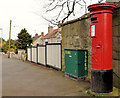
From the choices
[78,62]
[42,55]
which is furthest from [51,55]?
A: [78,62]

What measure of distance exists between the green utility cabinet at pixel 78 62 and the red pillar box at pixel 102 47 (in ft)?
5.15

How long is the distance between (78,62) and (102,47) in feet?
5.98

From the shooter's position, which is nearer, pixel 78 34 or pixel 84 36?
pixel 84 36

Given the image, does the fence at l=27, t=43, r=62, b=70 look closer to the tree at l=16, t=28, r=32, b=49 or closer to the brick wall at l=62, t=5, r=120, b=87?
the brick wall at l=62, t=5, r=120, b=87

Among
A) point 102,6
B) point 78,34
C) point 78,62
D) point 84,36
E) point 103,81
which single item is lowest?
point 103,81

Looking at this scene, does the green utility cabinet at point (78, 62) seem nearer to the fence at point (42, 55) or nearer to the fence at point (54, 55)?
the fence at point (54, 55)

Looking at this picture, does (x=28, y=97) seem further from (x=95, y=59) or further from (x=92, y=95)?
(x=95, y=59)

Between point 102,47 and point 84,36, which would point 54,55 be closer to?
point 84,36

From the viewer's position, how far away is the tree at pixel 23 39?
3950 centimetres

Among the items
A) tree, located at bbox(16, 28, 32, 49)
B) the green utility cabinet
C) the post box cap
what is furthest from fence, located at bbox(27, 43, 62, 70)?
tree, located at bbox(16, 28, 32, 49)

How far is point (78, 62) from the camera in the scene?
20.3 feet

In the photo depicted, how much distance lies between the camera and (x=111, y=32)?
4695 millimetres

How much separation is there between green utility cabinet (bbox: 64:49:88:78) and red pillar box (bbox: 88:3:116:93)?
157cm

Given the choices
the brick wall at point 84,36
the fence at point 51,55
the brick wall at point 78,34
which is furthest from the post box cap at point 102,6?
the fence at point 51,55
